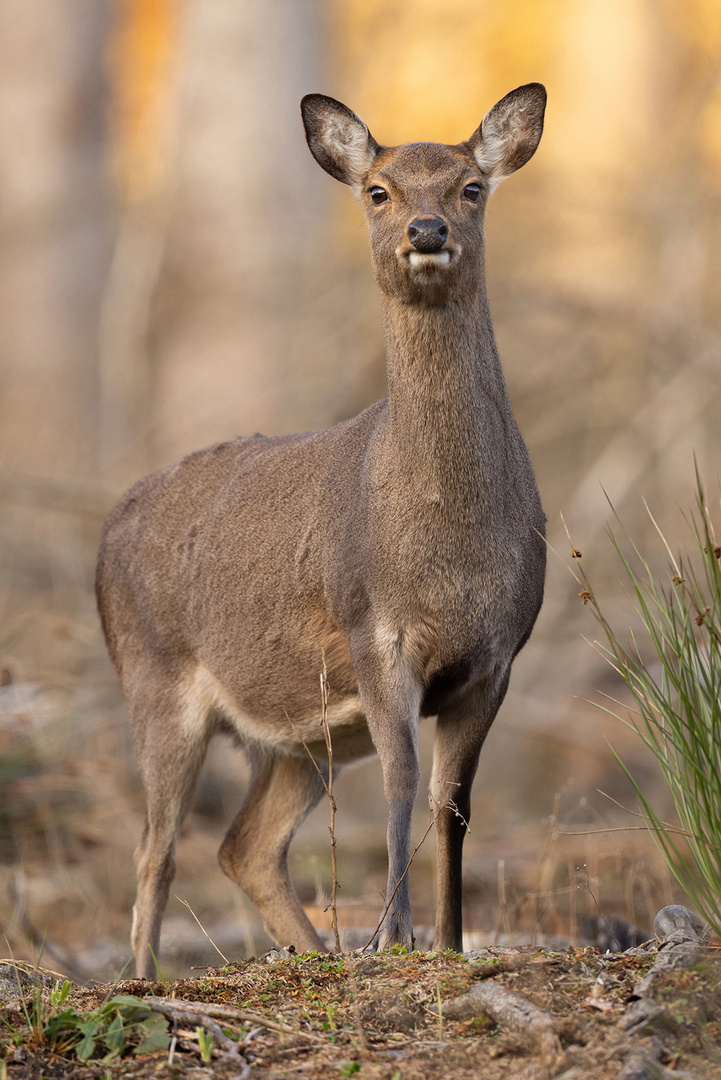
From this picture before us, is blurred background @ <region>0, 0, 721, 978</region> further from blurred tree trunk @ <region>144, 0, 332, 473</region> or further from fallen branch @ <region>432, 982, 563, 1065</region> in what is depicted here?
fallen branch @ <region>432, 982, 563, 1065</region>

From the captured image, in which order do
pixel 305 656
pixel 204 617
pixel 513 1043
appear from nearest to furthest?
pixel 513 1043 < pixel 305 656 < pixel 204 617

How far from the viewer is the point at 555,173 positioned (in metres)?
15.8

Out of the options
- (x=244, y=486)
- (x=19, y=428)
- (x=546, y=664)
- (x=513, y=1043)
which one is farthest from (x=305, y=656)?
(x=19, y=428)

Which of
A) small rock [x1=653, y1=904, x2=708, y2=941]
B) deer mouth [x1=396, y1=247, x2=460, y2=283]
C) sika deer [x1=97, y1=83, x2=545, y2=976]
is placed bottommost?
small rock [x1=653, y1=904, x2=708, y2=941]

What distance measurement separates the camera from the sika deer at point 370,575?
4883 millimetres

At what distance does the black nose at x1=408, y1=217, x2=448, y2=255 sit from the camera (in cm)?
467

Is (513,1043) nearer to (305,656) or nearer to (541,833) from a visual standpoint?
(305,656)

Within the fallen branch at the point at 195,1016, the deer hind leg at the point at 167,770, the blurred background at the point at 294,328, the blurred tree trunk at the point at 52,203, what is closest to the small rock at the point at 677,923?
the fallen branch at the point at 195,1016

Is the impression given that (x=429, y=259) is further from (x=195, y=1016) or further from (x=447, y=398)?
(x=195, y=1016)

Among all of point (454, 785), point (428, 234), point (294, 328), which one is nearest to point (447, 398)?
point (428, 234)

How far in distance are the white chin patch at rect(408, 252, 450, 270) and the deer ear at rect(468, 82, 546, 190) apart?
819mm

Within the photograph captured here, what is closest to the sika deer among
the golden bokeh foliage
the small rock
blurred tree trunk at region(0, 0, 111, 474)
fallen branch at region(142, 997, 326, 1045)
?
the small rock

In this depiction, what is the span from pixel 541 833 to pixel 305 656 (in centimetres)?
480

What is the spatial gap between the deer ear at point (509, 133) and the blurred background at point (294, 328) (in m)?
3.74
